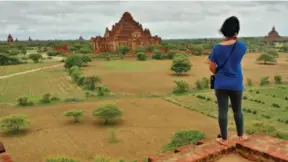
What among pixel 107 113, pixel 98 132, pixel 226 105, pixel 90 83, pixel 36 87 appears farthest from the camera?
pixel 36 87

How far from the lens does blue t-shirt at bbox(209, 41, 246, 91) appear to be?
Result: 4.24 m

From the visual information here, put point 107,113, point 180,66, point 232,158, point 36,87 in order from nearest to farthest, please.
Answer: point 232,158
point 107,113
point 36,87
point 180,66

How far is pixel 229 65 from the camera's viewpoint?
4266mm

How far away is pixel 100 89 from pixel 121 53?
46.9 metres

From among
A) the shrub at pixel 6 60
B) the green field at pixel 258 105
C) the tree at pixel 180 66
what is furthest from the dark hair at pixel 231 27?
the shrub at pixel 6 60

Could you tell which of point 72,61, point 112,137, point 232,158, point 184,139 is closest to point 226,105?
point 232,158

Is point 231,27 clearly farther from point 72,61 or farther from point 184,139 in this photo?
point 72,61

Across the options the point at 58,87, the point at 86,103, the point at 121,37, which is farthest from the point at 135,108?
the point at 121,37

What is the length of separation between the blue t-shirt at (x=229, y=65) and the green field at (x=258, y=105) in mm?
11749

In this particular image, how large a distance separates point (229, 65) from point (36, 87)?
31.8 meters

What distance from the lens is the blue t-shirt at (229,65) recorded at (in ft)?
13.9

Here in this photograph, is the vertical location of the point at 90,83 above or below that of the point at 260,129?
above

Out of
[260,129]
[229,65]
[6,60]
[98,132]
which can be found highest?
[229,65]

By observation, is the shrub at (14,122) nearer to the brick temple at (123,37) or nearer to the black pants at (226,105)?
the black pants at (226,105)
